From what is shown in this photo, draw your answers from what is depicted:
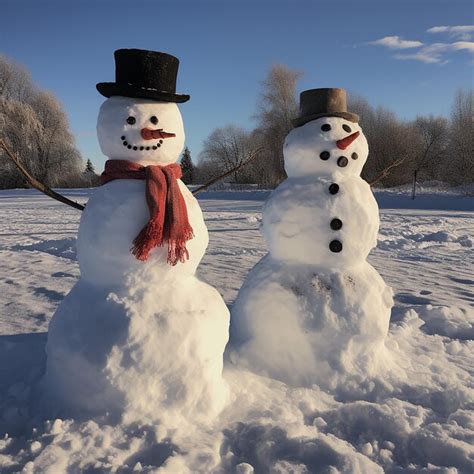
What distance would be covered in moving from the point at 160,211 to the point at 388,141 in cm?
2720

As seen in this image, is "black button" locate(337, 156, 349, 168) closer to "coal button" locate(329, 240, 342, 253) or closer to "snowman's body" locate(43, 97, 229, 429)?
"coal button" locate(329, 240, 342, 253)

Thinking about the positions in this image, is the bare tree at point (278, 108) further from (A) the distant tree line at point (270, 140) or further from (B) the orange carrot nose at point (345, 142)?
(B) the orange carrot nose at point (345, 142)

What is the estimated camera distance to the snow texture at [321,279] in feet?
9.50

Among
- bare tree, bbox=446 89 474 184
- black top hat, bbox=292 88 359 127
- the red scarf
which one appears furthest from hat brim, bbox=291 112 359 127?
bare tree, bbox=446 89 474 184

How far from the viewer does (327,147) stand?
2953 millimetres

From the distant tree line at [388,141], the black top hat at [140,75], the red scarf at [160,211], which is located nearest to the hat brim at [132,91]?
the black top hat at [140,75]

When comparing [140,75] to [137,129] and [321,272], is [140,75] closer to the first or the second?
[137,129]

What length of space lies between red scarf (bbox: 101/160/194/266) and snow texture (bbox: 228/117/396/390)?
0.87m

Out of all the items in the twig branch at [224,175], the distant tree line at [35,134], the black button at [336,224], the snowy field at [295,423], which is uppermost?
the distant tree line at [35,134]

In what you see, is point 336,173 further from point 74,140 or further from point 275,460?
point 74,140

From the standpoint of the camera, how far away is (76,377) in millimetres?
2334

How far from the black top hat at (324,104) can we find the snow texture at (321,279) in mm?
52

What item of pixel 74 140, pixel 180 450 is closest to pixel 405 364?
pixel 180 450

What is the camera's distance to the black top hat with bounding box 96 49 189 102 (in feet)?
7.82
